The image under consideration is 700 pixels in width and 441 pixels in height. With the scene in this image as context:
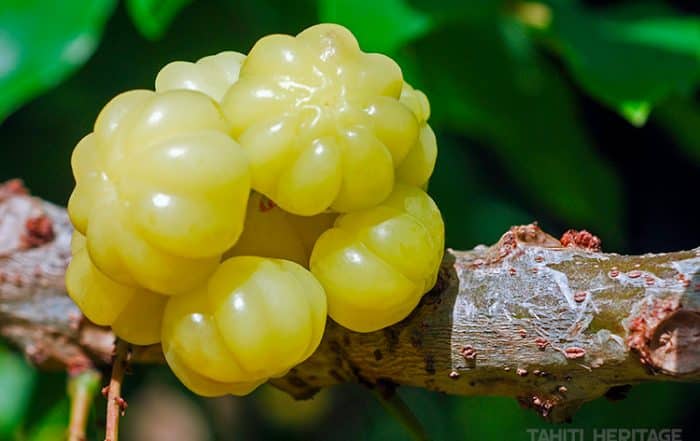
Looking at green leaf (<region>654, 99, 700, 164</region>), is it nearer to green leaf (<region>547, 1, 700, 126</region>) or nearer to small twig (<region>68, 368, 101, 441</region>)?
green leaf (<region>547, 1, 700, 126</region>)

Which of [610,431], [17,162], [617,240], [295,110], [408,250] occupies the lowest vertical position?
[610,431]

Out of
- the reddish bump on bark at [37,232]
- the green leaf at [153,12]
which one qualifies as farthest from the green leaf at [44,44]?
the reddish bump on bark at [37,232]

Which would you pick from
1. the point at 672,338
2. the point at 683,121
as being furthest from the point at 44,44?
the point at 683,121

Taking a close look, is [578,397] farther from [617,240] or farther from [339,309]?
[617,240]

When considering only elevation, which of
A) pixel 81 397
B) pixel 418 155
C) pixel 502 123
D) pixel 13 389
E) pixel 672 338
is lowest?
pixel 13 389

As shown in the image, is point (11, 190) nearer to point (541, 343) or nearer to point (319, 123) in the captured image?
point (319, 123)

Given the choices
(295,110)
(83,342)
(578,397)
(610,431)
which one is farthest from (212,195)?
(610,431)

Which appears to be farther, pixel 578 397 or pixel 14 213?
pixel 14 213
